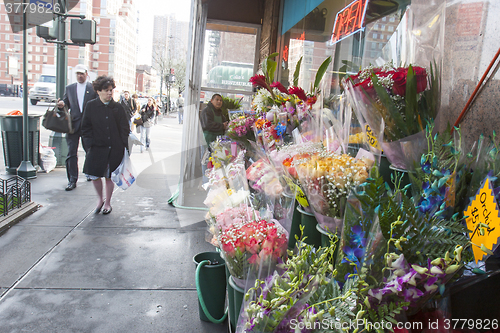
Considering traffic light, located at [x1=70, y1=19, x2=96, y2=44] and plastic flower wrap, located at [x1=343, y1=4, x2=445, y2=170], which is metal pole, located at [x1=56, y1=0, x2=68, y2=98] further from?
plastic flower wrap, located at [x1=343, y1=4, x2=445, y2=170]

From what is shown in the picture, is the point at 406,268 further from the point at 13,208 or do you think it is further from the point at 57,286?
the point at 13,208

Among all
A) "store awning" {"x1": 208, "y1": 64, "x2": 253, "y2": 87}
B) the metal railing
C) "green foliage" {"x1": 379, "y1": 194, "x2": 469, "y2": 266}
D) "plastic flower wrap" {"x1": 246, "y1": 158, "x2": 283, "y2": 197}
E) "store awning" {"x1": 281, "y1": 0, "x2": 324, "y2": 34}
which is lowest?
the metal railing

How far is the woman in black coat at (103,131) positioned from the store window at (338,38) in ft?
7.89

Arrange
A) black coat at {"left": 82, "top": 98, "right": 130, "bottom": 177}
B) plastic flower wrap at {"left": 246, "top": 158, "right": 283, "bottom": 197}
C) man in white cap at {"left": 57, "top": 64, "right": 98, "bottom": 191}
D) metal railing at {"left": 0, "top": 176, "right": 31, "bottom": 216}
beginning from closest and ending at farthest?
plastic flower wrap at {"left": 246, "top": 158, "right": 283, "bottom": 197} → metal railing at {"left": 0, "top": 176, "right": 31, "bottom": 216} → black coat at {"left": 82, "top": 98, "right": 130, "bottom": 177} → man in white cap at {"left": 57, "top": 64, "right": 98, "bottom": 191}

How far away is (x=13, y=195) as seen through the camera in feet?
14.4

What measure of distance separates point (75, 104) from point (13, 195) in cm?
187

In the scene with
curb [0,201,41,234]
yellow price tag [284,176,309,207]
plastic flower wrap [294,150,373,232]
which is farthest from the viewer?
curb [0,201,41,234]

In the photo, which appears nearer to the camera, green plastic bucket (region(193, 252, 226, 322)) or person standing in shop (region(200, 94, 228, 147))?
green plastic bucket (region(193, 252, 226, 322))

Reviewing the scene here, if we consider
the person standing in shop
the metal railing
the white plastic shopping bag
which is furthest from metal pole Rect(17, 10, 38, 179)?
the person standing in shop

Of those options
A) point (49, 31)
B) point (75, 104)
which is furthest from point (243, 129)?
point (49, 31)

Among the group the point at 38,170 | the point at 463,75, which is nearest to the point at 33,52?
the point at 38,170

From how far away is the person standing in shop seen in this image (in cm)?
594

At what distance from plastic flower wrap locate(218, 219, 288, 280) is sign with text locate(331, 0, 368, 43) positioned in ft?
7.60

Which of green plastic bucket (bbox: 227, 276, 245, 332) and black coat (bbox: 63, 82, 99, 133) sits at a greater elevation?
black coat (bbox: 63, 82, 99, 133)
